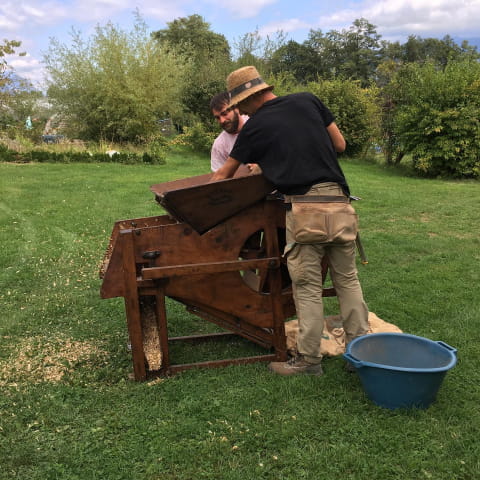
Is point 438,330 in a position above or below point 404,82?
below

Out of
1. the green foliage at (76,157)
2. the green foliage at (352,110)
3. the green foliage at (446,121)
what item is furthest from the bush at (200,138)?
the green foliage at (446,121)

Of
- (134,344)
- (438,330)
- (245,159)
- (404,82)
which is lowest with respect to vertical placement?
(438,330)

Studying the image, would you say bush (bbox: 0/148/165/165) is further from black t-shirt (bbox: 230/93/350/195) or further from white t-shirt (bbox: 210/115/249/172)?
black t-shirt (bbox: 230/93/350/195)

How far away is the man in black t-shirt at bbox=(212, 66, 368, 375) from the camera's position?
3.19 m

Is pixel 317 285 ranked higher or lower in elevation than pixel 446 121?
lower

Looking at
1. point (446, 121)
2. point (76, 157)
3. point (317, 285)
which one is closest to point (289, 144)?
point (317, 285)

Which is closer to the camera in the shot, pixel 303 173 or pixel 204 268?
pixel 303 173

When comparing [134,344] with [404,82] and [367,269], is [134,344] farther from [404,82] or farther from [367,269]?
[404,82]

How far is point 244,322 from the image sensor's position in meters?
3.74

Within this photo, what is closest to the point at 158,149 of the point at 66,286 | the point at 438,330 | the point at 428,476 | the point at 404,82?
the point at 404,82

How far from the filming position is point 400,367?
3078 mm

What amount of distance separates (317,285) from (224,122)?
64.9 inches

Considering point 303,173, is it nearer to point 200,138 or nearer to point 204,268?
point 204,268

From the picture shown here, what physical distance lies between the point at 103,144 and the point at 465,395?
54.8 feet
